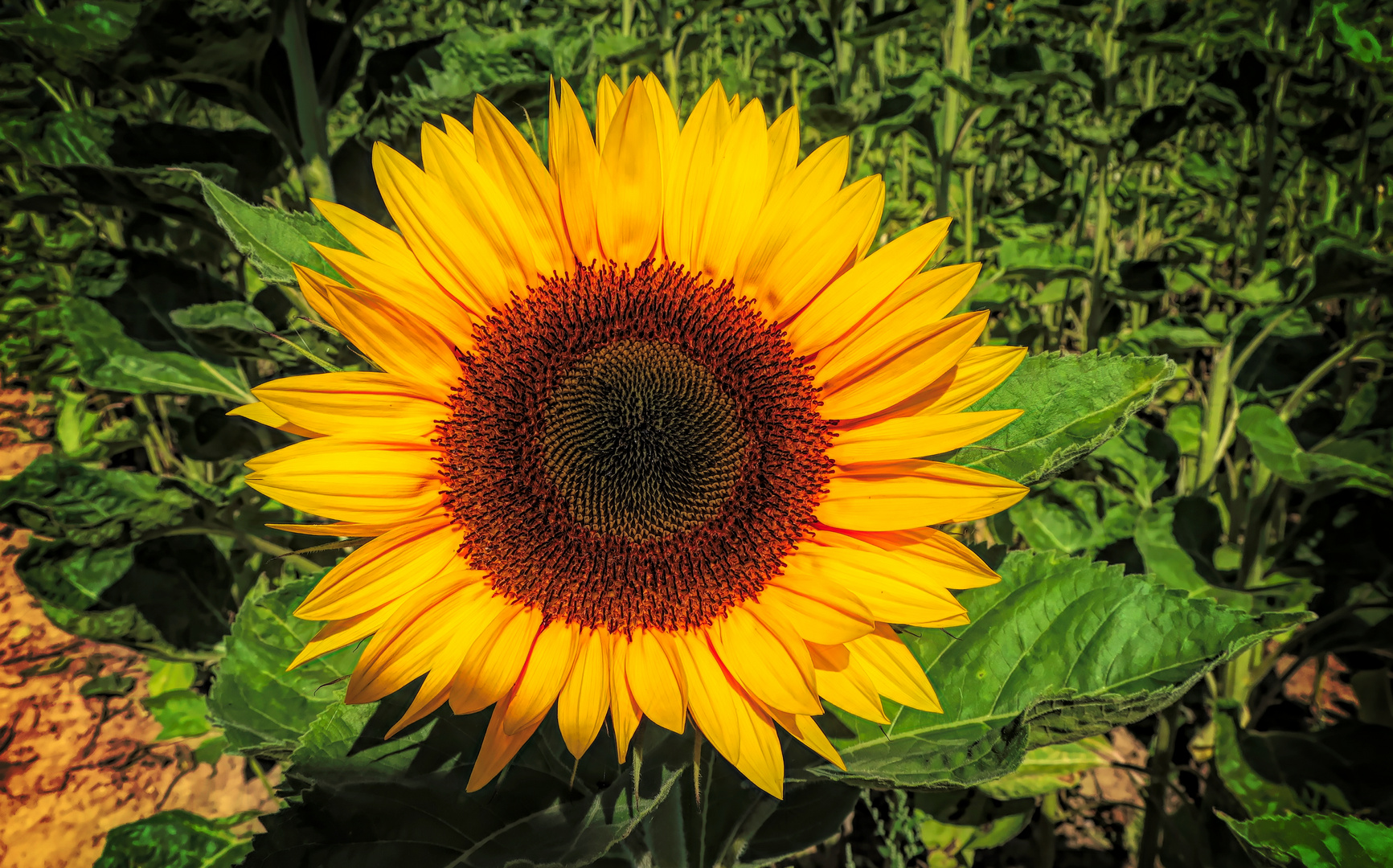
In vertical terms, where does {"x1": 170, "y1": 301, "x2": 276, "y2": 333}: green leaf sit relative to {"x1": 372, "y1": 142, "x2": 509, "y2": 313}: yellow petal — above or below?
above

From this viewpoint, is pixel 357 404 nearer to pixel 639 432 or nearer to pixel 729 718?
pixel 639 432

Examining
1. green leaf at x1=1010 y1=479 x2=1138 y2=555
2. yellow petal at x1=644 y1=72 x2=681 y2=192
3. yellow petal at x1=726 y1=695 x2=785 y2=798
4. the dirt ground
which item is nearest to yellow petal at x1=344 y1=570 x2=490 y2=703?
yellow petal at x1=726 y1=695 x2=785 y2=798

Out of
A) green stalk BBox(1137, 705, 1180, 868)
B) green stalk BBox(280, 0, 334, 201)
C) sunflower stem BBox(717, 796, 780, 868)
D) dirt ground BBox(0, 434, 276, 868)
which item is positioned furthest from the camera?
dirt ground BBox(0, 434, 276, 868)

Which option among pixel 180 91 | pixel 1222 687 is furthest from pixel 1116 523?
pixel 180 91

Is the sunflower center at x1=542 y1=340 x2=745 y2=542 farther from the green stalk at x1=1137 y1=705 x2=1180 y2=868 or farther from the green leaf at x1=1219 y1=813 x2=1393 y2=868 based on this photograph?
the green stalk at x1=1137 y1=705 x2=1180 y2=868

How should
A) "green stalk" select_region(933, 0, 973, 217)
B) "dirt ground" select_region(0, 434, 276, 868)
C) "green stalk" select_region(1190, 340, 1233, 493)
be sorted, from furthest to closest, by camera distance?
"green stalk" select_region(933, 0, 973, 217)
"dirt ground" select_region(0, 434, 276, 868)
"green stalk" select_region(1190, 340, 1233, 493)

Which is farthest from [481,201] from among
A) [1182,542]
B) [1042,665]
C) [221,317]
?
[1182,542]

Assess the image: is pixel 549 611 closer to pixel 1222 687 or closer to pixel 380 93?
pixel 380 93
